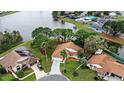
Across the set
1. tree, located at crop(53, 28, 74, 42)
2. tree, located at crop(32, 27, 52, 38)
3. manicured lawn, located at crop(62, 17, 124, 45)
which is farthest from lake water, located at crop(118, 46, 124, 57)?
tree, located at crop(32, 27, 52, 38)

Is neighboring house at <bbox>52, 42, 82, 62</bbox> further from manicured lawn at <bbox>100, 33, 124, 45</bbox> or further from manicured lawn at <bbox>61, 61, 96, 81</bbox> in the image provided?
manicured lawn at <bbox>100, 33, 124, 45</bbox>

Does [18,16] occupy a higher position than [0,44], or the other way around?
[18,16]

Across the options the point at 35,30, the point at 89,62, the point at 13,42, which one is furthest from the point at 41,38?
the point at 89,62

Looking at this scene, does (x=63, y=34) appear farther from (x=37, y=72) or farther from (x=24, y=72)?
(x=24, y=72)

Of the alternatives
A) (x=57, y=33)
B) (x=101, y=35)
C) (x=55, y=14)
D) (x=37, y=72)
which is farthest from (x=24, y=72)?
(x=101, y=35)

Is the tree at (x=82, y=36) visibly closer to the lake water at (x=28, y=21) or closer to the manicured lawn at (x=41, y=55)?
the lake water at (x=28, y=21)

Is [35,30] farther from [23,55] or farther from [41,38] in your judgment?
[23,55]

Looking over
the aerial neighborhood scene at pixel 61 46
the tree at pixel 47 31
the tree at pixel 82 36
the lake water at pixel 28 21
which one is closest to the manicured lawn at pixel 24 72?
the aerial neighborhood scene at pixel 61 46
